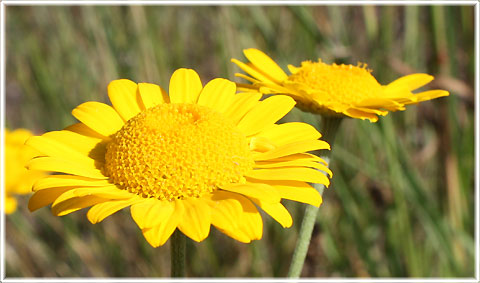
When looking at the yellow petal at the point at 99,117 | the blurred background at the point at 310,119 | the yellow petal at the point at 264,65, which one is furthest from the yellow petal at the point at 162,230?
the blurred background at the point at 310,119

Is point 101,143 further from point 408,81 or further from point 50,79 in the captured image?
point 50,79

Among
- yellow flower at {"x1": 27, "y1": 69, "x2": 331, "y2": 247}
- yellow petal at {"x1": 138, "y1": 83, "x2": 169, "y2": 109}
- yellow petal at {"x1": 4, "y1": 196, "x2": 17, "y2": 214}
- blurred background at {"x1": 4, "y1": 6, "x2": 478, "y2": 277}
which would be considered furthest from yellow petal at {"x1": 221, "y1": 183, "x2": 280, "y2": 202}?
yellow petal at {"x1": 4, "y1": 196, "x2": 17, "y2": 214}

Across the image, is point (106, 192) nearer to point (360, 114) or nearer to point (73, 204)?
point (73, 204)

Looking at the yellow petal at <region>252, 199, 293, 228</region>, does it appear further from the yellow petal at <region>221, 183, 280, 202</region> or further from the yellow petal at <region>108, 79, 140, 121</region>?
the yellow petal at <region>108, 79, 140, 121</region>

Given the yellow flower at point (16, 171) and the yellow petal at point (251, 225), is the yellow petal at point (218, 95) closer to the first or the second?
the yellow petal at point (251, 225)

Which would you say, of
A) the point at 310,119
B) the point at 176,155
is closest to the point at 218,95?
the point at 176,155
